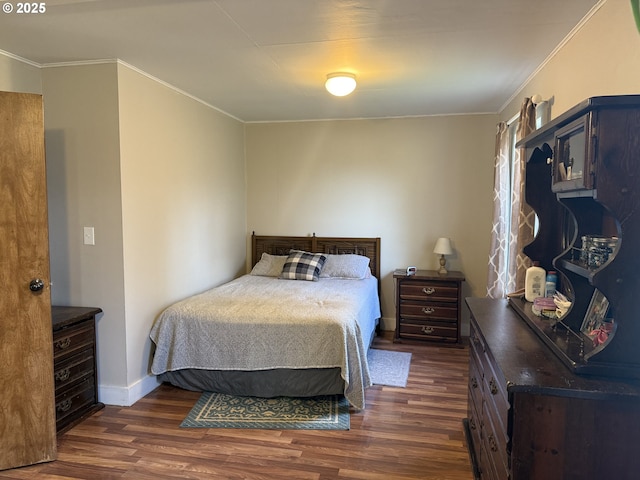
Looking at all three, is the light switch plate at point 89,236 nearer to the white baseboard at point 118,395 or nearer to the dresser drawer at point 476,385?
the white baseboard at point 118,395

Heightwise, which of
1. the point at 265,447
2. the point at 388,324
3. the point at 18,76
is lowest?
→ the point at 265,447

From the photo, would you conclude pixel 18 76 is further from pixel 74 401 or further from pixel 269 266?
pixel 269 266

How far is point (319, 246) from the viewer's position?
Answer: 5090mm

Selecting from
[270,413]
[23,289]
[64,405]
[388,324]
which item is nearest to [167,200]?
[23,289]

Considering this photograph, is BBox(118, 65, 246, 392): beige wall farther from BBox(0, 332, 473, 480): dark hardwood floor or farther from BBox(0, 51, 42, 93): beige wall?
BBox(0, 51, 42, 93): beige wall

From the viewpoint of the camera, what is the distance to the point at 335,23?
232cm

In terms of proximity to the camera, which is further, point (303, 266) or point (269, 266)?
point (269, 266)

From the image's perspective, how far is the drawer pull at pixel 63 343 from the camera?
2729mm

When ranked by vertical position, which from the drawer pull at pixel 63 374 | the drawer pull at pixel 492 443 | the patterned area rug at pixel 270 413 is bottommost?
the patterned area rug at pixel 270 413

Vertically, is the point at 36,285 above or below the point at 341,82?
below

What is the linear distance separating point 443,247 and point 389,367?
1.42 metres

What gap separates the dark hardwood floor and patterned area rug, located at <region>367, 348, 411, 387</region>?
299mm

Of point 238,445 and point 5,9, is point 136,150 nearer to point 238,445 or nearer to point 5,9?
point 5,9

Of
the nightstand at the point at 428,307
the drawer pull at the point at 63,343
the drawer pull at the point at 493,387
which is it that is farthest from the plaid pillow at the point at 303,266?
the drawer pull at the point at 493,387
